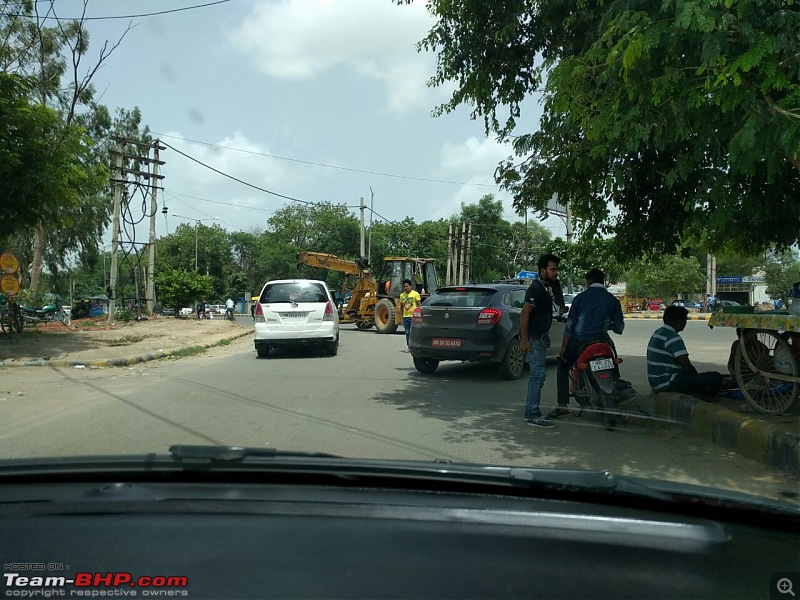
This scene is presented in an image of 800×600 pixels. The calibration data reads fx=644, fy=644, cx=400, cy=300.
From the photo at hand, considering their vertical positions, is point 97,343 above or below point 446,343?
below

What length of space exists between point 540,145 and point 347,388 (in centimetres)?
471

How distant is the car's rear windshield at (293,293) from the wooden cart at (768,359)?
372 inches

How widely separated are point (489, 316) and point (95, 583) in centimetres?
928

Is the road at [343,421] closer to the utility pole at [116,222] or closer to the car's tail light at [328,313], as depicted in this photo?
the car's tail light at [328,313]

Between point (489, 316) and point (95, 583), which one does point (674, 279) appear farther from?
point (95, 583)

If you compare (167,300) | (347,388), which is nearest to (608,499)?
(347,388)

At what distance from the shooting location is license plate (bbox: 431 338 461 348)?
10695 millimetres

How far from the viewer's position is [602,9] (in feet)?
23.1

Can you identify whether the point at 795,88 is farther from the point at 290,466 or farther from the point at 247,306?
the point at 247,306

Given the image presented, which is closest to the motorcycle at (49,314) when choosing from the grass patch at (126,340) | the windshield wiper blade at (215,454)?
the grass patch at (126,340)

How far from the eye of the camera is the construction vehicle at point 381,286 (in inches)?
965

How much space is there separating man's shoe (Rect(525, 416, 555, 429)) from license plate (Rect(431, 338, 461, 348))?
3311 mm

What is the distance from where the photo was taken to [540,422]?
7.32 m

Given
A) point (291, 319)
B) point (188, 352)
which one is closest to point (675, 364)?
point (291, 319)
